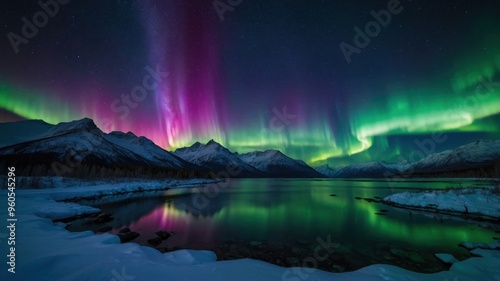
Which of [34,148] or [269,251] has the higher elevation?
[34,148]

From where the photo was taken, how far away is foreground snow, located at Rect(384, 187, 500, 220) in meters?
21.9

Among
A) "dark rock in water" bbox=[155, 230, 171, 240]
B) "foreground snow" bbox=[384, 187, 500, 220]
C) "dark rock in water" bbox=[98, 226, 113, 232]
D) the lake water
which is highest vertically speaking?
"foreground snow" bbox=[384, 187, 500, 220]

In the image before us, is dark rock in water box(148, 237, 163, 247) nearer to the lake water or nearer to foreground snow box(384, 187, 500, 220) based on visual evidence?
the lake water

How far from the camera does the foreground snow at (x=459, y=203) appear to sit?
864 inches

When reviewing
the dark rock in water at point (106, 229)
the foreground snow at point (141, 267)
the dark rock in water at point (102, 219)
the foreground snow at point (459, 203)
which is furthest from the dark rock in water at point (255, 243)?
the foreground snow at point (459, 203)

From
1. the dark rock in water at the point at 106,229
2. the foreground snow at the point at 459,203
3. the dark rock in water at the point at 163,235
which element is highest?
the foreground snow at the point at 459,203

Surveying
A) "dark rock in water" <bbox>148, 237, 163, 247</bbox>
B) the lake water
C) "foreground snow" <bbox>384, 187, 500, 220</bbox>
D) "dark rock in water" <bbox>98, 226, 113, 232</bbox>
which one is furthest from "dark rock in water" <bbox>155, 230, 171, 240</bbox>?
"foreground snow" <bbox>384, 187, 500, 220</bbox>

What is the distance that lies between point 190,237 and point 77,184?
44.5 meters

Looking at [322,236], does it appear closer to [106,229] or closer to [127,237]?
[127,237]

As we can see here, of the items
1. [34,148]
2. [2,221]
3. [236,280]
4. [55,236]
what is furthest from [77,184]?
[34,148]

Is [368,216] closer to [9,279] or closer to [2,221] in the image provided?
[9,279]

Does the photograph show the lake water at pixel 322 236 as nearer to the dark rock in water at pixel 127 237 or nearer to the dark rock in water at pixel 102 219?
the dark rock in water at pixel 127 237

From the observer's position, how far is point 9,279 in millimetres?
5660

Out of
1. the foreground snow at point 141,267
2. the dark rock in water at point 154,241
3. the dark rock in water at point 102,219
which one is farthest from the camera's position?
the dark rock in water at point 102,219
